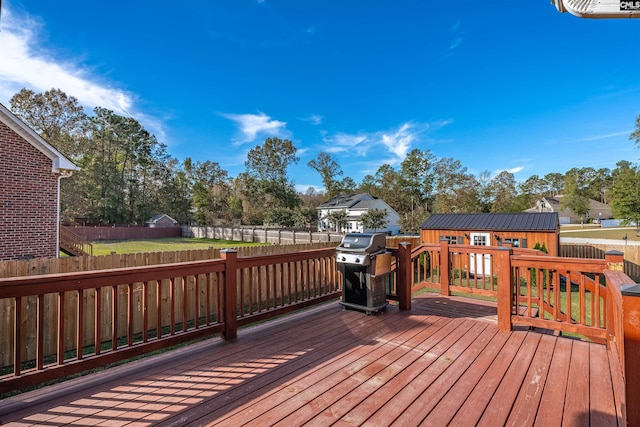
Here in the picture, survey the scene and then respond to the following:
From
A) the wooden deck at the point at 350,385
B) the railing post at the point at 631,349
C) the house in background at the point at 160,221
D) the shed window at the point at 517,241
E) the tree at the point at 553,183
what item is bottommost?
the wooden deck at the point at 350,385

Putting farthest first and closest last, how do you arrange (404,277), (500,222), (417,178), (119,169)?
(417,178) → (119,169) → (500,222) → (404,277)

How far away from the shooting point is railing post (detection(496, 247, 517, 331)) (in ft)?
10.9

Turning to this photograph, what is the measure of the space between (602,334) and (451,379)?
5.81ft

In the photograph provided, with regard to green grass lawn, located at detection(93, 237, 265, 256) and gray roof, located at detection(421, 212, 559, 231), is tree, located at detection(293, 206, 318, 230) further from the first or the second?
gray roof, located at detection(421, 212, 559, 231)

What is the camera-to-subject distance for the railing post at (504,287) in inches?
131

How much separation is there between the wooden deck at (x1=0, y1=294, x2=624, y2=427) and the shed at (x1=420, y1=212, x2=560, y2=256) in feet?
30.8

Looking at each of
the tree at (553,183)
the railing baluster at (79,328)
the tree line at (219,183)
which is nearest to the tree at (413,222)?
the tree line at (219,183)

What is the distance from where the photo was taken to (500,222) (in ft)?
40.3

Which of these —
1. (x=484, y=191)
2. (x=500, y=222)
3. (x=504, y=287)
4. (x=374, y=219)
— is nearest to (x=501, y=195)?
(x=484, y=191)

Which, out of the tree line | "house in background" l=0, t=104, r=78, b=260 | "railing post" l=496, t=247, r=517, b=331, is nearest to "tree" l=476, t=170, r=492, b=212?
the tree line

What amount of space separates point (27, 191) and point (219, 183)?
110 ft

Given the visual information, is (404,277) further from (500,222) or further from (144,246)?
A: (144,246)

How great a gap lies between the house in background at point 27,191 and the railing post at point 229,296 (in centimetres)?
775

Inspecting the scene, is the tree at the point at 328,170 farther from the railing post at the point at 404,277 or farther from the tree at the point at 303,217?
the railing post at the point at 404,277
